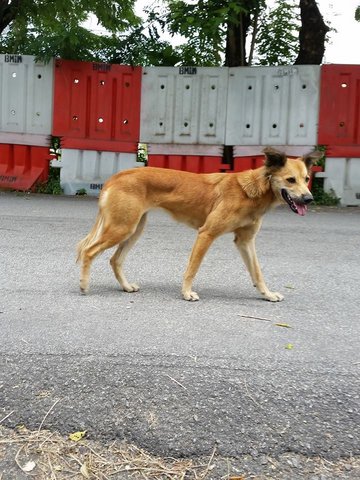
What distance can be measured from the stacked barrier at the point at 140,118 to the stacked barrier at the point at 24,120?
0.07 feet

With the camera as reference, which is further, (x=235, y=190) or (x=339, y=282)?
(x=339, y=282)

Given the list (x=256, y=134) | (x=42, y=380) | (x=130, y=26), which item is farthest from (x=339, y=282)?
(x=130, y=26)

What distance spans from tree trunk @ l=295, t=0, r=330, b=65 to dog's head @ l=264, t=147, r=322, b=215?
934 centimetres

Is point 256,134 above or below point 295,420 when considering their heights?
above

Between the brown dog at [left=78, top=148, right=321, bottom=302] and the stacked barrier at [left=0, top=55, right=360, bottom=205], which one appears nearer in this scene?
the brown dog at [left=78, top=148, right=321, bottom=302]

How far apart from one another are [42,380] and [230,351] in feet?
3.57

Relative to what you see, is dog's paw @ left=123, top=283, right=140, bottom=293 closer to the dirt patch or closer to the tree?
the dirt patch

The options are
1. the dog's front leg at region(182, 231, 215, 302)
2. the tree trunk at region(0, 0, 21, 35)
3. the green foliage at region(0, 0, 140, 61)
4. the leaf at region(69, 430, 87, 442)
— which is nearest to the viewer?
the leaf at region(69, 430, 87, 442)

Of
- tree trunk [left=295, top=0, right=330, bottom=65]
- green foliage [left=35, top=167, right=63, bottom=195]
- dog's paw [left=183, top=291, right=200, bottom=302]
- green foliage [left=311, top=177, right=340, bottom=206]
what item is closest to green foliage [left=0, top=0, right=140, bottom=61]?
green foliage [left=35, top=167, right=63, bottom=195]

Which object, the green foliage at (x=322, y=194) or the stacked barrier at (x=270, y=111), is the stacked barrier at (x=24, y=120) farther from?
the green foliage at (x=322, y=194)

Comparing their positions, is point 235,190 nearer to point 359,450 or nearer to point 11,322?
point 11,322

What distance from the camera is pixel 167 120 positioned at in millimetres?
12070

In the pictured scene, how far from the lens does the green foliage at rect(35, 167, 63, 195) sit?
12094mm

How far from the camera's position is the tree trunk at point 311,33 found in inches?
508
